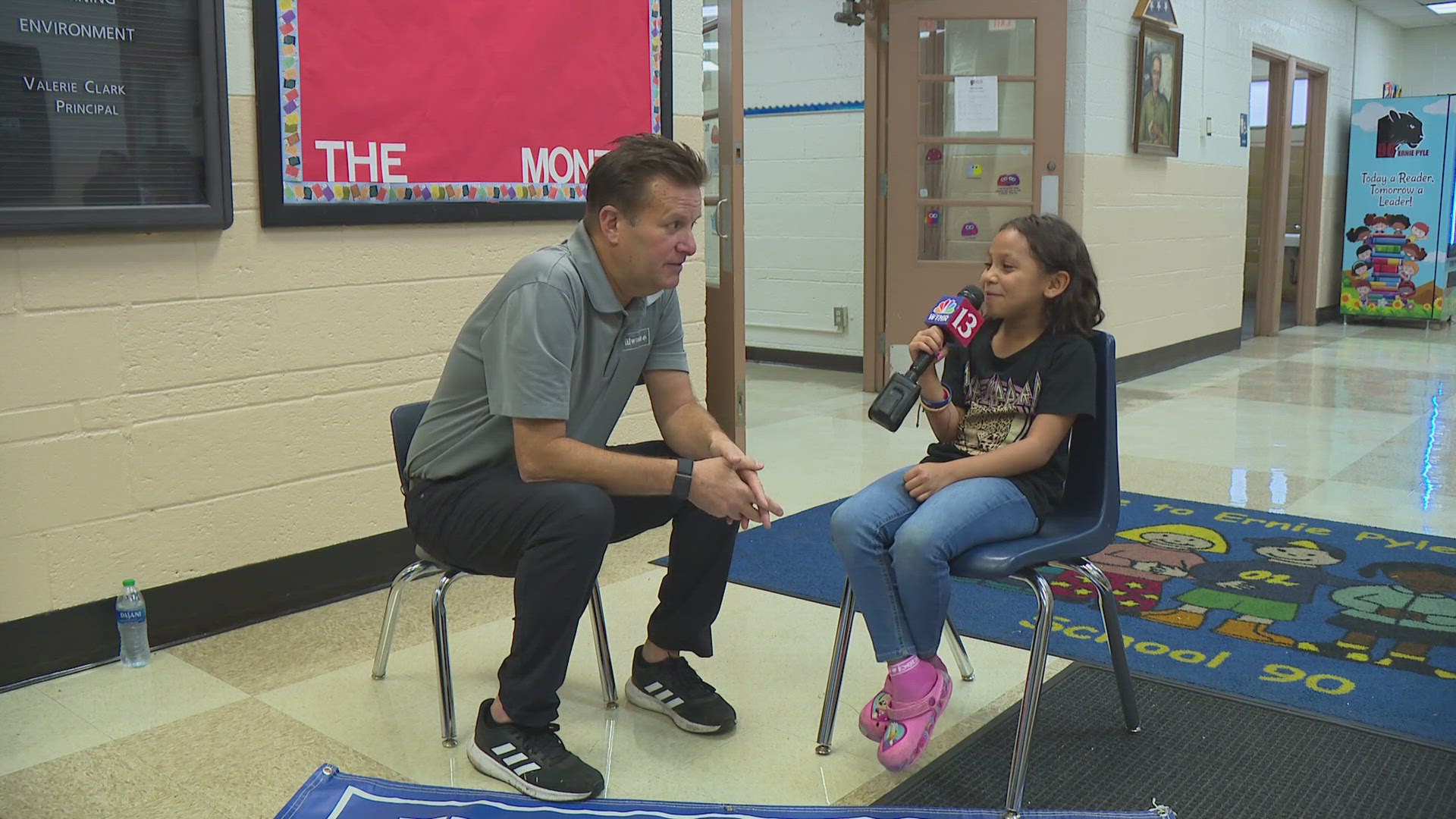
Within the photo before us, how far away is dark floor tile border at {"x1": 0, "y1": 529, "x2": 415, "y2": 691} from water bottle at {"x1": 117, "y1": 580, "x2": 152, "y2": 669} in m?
0.06

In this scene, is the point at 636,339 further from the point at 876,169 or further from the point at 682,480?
the point at 876,169

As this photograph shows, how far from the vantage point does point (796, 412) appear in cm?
545

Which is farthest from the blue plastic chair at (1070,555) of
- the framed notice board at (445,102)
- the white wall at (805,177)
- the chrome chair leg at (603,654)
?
the white wall at (805,177)

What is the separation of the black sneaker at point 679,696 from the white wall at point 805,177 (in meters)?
4.36

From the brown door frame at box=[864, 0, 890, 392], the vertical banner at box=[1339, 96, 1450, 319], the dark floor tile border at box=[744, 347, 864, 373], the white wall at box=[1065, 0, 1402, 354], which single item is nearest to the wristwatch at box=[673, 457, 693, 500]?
the brown door frame at box=[864, 0, 890, 392]

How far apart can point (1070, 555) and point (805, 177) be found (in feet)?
16.7

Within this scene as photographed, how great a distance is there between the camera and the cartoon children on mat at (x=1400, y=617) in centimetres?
239

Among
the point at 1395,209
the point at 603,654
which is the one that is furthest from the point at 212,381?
the point at 1395,209

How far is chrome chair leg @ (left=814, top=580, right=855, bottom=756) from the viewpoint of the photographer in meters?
1.96

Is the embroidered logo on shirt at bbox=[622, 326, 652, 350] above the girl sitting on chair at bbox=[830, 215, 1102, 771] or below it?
above

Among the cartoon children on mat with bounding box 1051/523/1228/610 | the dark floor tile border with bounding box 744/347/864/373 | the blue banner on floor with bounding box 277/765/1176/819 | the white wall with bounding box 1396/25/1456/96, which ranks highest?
the white wall with bounding box 1396/25/1456/96

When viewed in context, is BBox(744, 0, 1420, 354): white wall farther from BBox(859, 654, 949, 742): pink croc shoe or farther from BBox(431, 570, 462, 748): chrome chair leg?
BBox(431, 570, 462, 748): chrome chair leg

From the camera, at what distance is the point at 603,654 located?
7.14ft

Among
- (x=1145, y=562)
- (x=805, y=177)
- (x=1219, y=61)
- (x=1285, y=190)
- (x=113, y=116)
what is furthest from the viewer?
(x=1285, y=190)
